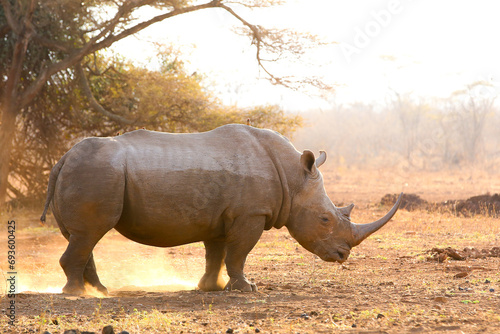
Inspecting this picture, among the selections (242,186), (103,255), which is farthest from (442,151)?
(242,186)

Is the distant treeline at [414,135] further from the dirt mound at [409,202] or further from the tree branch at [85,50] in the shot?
the tree branch at [85,50]

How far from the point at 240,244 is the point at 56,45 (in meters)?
9.70

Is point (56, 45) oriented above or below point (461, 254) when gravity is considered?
above

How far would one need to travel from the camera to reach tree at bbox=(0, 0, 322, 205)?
14.2 m

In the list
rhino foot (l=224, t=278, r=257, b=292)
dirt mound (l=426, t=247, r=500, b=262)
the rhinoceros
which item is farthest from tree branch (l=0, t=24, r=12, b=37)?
dirt mound (l=426, t=247, r=500, b=262)

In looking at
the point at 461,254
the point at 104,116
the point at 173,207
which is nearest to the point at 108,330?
the point at 173,207

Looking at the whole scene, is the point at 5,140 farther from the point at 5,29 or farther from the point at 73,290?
the point at 73,290

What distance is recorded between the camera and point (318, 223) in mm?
7141

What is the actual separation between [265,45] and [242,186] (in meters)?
9.32

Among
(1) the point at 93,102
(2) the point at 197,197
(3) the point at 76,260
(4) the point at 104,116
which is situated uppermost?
(1) the point at 93,102

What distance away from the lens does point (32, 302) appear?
19.2 ft

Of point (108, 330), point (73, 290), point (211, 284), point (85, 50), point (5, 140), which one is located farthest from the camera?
point (85, 50)

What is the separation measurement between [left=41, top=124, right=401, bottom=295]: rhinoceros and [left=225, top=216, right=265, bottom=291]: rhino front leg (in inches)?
0.4

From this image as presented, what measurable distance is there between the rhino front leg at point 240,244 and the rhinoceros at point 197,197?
1 cm
